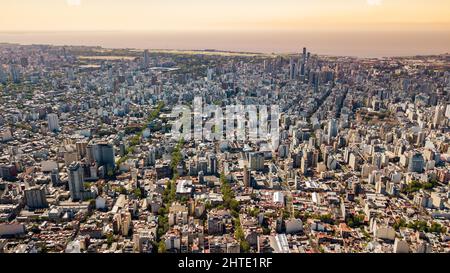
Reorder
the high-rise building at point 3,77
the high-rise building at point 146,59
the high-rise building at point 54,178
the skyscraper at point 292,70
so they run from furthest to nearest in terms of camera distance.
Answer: the high-rise building at point 146,59, the skyscraper at point 292,70, the high-rise building at point 3,77, the high-rise building at point 54,178

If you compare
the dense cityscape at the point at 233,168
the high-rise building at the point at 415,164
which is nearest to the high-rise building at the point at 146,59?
the dense cityscape at the point at 233,168

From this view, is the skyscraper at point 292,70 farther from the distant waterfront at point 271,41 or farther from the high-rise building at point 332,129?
the high-rise building at point 332,129

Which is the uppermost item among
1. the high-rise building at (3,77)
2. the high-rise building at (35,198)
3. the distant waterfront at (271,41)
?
the distant waterfront at (271,41)

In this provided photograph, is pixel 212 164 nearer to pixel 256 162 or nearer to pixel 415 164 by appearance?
pixel 256 162

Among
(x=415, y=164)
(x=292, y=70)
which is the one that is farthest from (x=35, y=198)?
(x=292, y=70)

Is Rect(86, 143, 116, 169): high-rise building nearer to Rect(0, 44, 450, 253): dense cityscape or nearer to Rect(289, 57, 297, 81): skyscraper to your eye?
Rect(0, 44, 450, 253): dense cityscape

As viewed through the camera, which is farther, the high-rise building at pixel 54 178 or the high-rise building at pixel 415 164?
the high-rise building at pixel 415 164

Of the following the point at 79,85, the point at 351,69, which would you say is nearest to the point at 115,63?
the point at 79,85

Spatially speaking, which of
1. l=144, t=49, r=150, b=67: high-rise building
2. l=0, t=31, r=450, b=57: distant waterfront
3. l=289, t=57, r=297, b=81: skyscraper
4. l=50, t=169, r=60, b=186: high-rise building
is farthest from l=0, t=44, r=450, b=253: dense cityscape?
l=144, t=49, r=150, b=67: high-rise building

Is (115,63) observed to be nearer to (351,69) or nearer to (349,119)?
(351,69)
